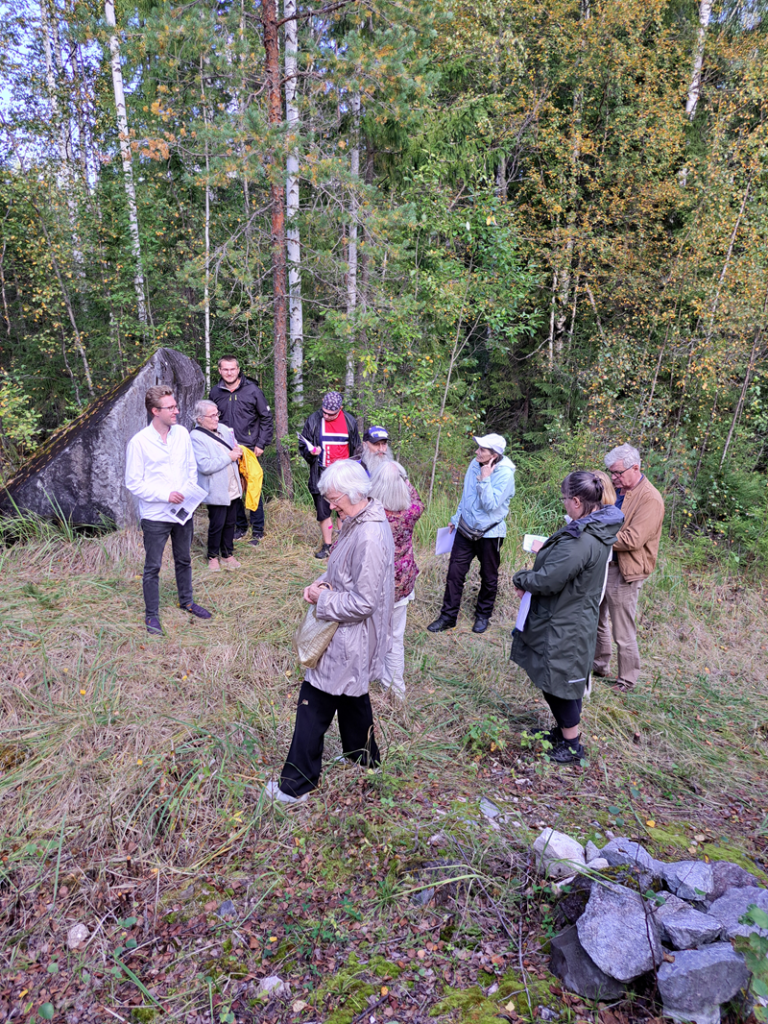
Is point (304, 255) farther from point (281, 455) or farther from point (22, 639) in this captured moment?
point (22, 639)

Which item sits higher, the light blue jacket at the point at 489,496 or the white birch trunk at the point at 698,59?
the white birch trunk at the point at 698,59

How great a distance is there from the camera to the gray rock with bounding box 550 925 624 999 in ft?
7.55

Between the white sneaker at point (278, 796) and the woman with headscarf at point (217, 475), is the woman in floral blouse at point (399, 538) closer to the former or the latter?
the white sneaker at point (278, 796)

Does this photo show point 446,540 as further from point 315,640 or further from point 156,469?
point 315,640

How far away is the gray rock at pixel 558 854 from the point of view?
2.84m

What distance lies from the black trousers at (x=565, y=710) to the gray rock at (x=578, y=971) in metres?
1.44

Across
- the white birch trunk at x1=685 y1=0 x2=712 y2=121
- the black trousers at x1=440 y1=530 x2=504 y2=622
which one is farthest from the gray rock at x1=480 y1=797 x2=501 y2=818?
the white birch trunk at x1=685 y1=0 x2=712 y2=121

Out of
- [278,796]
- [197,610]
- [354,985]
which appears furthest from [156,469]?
[354,985]

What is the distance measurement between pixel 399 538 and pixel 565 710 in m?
1.58

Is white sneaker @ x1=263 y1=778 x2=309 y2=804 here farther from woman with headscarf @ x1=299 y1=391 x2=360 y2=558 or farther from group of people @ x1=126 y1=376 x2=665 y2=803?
woman with headscarf @ x1=299 y1=391 x2=360 y2=558

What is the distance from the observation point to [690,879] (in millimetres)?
2654

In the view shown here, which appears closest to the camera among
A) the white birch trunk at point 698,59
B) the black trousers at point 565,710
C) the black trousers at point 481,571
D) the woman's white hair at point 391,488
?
the black trousers at point 565,710

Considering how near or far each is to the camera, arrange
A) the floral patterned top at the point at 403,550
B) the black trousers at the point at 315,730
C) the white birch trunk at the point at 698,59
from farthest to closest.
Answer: the white birch trunk at the point at 698,59
the floral patterned top at the point at 403,550
the black trousers at the point at 315,730

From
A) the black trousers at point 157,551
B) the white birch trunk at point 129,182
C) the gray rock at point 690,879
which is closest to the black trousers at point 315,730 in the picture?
the gray rock at point 690,879
